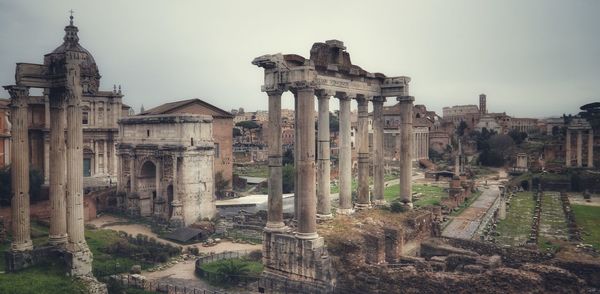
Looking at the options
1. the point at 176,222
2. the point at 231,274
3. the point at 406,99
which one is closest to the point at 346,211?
the point at 231,274

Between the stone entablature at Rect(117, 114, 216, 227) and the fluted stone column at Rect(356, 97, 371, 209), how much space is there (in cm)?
1719

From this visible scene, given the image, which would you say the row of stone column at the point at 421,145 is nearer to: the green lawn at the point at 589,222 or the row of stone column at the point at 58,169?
the green lawn at the point at 589,222

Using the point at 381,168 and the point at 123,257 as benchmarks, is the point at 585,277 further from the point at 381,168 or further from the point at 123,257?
the point at 123,257

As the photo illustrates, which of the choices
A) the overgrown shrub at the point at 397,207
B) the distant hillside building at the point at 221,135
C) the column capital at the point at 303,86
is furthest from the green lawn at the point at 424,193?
the column capital at the point at 303,86

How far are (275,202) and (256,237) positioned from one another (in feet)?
50.1

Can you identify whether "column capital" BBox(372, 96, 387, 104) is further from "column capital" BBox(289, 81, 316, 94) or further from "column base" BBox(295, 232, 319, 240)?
"column base" BBox(295, 232, 319, 240)

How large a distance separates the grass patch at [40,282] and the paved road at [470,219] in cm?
2103

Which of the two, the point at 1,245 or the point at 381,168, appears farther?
the point at 1,245

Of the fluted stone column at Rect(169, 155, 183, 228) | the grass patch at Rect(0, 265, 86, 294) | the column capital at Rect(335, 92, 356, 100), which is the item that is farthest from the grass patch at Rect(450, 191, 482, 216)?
the grass patch at Rect(0, 265, 86, 294)

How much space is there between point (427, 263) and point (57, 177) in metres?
14.4

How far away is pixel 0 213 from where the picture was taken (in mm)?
29750

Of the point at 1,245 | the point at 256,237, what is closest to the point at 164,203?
the point at 256,237

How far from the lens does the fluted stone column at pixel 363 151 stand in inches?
863

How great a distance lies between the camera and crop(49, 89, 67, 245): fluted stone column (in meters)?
19.0
